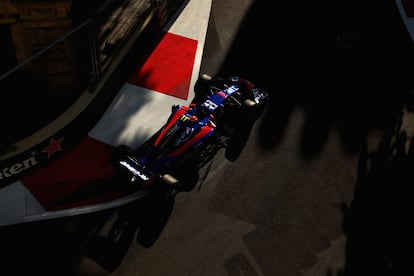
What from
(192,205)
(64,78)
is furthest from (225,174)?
(64,78)

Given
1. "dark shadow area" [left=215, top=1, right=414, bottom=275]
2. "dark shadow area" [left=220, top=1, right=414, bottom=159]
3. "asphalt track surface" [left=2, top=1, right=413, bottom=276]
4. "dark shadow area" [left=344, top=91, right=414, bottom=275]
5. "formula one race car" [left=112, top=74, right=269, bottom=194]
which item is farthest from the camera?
"dark shadow area" [left=220, top=1, right=414, bottom=159]

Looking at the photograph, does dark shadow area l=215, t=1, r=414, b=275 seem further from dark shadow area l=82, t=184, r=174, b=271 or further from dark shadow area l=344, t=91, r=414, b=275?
dark shadow area l=82, t=184, r=174, b=271

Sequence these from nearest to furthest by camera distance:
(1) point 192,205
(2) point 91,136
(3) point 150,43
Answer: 1. (1) point 192,205
2. (2) point 91,136
3. (3) point 150,43

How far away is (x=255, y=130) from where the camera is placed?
10461mm

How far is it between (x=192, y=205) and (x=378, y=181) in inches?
151

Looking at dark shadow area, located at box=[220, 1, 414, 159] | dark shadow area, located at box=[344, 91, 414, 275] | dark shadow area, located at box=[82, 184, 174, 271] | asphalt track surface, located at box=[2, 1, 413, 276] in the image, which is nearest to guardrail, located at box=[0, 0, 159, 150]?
asphalt track surface, located at box=[2, 1, 413, 276]

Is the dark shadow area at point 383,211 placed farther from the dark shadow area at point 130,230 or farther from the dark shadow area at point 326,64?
the dark shadow area at point 130,230

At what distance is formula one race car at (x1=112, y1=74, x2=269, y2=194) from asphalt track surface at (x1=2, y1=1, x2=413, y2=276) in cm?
40

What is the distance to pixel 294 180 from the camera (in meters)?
9.85

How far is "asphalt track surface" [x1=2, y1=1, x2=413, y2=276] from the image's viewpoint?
28.2ft

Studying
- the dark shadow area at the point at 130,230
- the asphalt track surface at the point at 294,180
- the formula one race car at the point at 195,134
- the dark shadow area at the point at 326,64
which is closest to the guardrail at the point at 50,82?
the formula one race car at the point at 195,134

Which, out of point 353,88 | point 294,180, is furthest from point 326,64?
point 294,180

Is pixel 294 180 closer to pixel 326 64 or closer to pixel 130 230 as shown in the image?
pixel 130 230

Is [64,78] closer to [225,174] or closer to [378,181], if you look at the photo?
[225,174]
